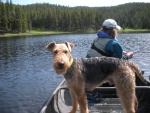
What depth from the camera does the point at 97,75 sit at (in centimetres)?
684

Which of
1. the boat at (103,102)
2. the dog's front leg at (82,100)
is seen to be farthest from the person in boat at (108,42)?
the dog's front leg at (82,100)

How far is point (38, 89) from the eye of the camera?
20.2 m

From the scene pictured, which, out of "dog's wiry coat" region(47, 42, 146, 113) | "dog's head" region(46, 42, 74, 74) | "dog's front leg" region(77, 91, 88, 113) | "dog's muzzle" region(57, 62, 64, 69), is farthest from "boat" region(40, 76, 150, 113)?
"dog's muzzle" region(57, 62, 64, 69)

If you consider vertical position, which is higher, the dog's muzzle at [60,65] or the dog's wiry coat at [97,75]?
the dog's muzzle at [60,65]

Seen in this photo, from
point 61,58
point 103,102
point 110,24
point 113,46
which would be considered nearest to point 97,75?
point 61,58

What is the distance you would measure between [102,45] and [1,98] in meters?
11.3

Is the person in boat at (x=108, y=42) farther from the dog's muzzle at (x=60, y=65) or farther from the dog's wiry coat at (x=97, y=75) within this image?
the dog's muzzle at (x=60, y=65)

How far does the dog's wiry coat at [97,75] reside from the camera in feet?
21.5

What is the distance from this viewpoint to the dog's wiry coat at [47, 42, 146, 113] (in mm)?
6543

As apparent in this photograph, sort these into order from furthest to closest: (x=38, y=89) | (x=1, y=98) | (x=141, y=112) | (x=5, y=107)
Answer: (x=38, y=89), (x=1, y=98), (x=5, y=107), (x=141, y=112)

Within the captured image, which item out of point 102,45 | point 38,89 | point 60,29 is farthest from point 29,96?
point 60,29

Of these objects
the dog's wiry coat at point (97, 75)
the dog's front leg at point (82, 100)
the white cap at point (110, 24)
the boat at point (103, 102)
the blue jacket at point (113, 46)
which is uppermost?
the white cap at point (110, 24)

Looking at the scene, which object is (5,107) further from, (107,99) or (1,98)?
(107,99)

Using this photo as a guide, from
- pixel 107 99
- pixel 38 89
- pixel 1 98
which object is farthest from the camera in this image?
pixel 38 89
